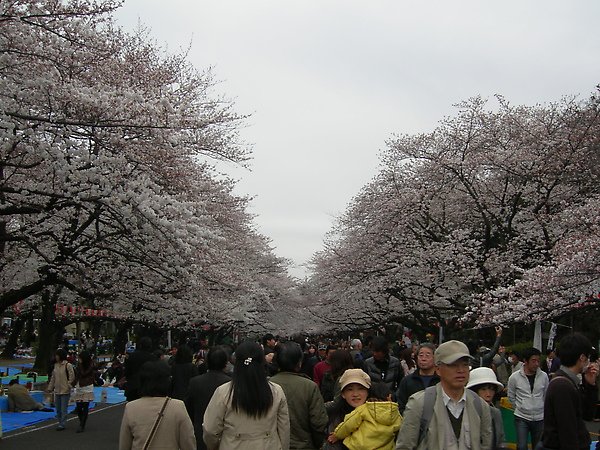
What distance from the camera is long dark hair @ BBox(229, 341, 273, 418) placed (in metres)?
4.92

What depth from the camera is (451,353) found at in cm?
411

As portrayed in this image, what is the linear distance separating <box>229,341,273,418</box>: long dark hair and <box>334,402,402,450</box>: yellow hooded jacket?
0.60 metres

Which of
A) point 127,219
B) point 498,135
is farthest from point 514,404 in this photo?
point 498,135

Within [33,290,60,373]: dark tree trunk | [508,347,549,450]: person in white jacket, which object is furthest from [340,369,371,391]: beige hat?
[33,290,60,373]: dark tree trunk

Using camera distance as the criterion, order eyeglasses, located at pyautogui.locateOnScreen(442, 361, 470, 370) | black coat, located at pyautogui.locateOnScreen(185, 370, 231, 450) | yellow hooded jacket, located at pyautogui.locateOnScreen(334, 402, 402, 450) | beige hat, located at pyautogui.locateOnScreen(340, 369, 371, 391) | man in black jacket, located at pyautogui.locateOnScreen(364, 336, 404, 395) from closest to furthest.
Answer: eyeglasses, located at pyautogui.locateOnScreen(442, 361, 470, 370) < yellow hooded jacket, located at pyautogui.locateOnScreen(334, 402, 402, 450) < beige hat, located at pyautogui.locateOnScreen(340, 369, 371, 391) < black coat, located at pyautogui.locateOnScreen(185, 370, 231, 450) < man in black jacket, located at pyautogui.locateOnScreen(364, 336, 404, 395)

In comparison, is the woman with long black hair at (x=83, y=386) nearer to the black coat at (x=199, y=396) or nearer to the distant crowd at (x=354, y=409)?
the black coat at (x=199, y=396)

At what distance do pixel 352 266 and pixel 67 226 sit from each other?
1517 centimetres

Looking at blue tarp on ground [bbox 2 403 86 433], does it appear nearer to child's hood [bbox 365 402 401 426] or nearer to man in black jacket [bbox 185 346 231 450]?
man in black jacket [bbox 185 346 231 450]

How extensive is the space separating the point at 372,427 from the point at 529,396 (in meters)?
4.23

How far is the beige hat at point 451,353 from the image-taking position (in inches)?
160

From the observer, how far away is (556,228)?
2112 centimetres

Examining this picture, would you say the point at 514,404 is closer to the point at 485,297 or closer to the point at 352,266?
the point at 485,297

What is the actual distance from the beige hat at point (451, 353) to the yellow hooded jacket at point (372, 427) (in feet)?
2.84

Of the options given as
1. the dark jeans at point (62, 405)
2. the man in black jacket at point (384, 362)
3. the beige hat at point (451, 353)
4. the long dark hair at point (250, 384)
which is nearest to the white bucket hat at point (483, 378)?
the beige hat at point (451, 353)
